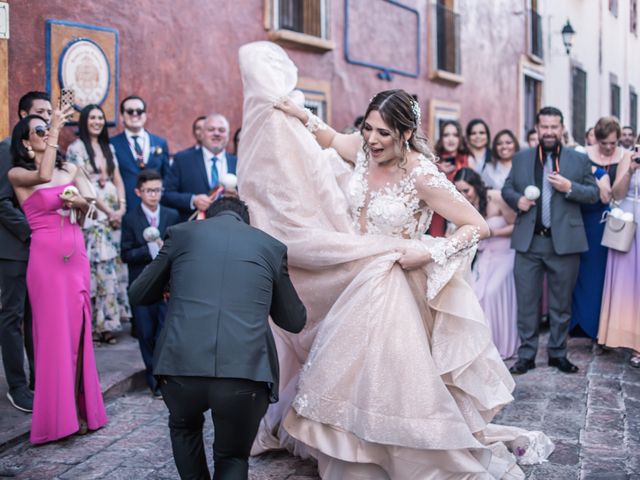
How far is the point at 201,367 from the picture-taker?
3299mm

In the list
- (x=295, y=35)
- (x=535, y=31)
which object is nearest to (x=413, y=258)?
(x=295, y=35)

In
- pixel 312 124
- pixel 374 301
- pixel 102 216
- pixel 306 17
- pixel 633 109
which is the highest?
pixel 633 109

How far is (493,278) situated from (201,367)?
4.56 meters

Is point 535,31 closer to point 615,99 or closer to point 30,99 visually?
point 615,99

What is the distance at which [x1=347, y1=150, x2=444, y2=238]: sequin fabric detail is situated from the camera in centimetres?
429

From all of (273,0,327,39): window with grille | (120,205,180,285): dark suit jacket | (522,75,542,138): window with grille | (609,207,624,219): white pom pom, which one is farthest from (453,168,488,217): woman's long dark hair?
(522,75,542,138): window with grille

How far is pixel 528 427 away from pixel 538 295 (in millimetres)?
1803

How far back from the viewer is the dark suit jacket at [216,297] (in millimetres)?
3322

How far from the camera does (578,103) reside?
22.2 meters

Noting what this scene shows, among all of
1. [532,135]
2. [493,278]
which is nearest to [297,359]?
[493,278]

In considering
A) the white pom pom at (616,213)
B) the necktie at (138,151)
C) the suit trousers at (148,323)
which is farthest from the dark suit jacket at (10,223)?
the white pom pom at (616,213)

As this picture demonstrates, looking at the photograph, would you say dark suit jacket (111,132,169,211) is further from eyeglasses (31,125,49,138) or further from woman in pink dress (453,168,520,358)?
woman in pink dress (453,168,520,358)

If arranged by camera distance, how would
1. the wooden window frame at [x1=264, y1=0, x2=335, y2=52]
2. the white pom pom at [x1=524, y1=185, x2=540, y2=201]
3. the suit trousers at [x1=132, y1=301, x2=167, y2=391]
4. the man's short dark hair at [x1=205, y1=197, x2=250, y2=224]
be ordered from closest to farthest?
the man's short dark hair at [x1=205, y1=197, x2=250, y2=224] < the suit trousers at [x1=132, y1=301, x2=167, y2=391] < the white pom pom at [x1=524, y1=185, x2=540, y2=201] < the wooden window frame at [x1=264, y1=0, x2=335, y2=52]

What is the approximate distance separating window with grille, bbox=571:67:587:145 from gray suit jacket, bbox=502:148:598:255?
1552 cm
